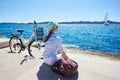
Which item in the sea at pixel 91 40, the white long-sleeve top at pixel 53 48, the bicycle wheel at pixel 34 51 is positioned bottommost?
the sea at pixel 91 40

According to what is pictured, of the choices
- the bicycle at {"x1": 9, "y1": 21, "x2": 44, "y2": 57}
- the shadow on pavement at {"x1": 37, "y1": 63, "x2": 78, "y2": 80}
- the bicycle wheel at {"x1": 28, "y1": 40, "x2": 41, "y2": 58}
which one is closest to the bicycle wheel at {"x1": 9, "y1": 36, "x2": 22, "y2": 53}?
the bicycle at {"x1": 9, "y1": 21, "x2": 44, "y2": 57}

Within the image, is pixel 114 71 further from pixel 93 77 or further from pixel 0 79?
pixel 0 79

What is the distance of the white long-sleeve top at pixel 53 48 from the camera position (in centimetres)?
355

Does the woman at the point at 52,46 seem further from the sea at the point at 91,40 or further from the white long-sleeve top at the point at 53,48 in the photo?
the sea at the point at 91,40

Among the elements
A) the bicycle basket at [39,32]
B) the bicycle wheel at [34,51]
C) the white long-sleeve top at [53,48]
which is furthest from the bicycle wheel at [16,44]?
the white long-sleeve top at [53,48]

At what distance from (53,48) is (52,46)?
2.6 inches

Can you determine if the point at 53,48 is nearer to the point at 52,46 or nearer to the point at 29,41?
the point at 52,46

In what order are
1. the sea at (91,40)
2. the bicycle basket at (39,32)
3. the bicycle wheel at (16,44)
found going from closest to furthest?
the bicycle basket at (39,32)
the bicycle wheel at (16,44)
the sea at (91,40)

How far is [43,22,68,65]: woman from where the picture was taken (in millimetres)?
3549

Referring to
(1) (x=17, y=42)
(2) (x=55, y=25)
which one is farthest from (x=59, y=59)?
(1) (x=17, y=42)

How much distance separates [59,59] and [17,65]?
5.57 feet

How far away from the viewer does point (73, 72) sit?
11.6 ft

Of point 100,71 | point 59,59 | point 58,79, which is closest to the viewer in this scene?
point 58,79

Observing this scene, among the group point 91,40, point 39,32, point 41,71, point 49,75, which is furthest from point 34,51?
point 91,40
